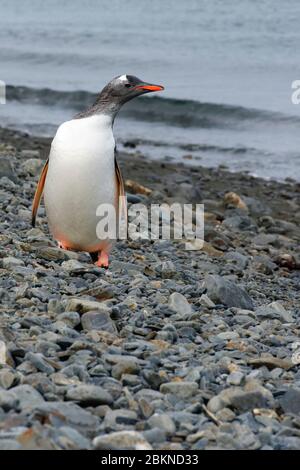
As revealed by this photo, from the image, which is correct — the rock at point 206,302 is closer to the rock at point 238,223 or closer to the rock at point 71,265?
the rock at point 71,265

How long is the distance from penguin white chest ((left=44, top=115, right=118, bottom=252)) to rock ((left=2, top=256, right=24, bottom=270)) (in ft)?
2.24

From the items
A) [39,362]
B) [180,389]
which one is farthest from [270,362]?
[39,362]

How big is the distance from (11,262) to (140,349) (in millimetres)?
1522

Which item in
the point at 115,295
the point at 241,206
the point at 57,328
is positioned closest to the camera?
the point at 57,328

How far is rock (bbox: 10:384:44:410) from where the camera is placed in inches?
133

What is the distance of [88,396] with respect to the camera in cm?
356

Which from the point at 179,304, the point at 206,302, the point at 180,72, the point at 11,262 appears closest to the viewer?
the point at 179,304

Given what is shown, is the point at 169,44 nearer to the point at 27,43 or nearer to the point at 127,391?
the point at 27,43

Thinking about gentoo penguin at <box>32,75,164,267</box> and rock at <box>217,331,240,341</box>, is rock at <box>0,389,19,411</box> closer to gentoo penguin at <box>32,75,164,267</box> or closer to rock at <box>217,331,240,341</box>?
rock at <box>217,331,240,341</box>

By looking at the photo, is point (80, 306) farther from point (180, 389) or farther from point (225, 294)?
point (225, 294)

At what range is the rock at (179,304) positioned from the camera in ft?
17.2

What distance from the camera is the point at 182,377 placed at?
13.4ft
